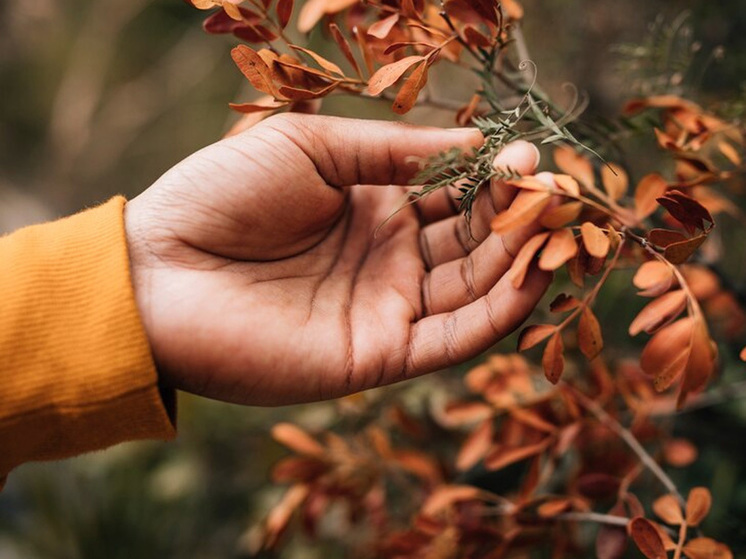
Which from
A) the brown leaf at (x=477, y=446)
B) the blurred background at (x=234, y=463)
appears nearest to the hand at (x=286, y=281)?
the brown leaf at (x=477, y=446)

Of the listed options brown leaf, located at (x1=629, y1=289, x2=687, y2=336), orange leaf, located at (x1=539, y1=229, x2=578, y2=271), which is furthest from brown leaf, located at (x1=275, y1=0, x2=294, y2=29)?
brown leaf, located at (x1=629, y1=289, x2=687, y2=336)

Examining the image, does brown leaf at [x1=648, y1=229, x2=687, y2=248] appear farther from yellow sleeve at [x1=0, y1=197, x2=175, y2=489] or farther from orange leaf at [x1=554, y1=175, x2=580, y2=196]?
yellow sleeve at [x1=0, y1=197, x2=175, y2=489]

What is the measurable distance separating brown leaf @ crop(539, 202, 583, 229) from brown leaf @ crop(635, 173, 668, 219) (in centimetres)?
17

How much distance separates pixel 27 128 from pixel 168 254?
3347 millimetres

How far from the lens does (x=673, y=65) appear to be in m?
0.86

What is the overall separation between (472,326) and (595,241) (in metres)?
0.20

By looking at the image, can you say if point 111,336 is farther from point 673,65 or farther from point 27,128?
point 27,128

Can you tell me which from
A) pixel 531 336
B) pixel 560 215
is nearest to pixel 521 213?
pixel 560 215

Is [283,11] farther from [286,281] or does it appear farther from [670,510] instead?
[670,510]

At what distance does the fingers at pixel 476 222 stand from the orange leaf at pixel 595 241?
103 mm

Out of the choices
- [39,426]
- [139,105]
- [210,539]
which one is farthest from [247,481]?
[139,105]

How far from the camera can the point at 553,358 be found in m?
0.68

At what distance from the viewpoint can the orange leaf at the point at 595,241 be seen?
0.60 m

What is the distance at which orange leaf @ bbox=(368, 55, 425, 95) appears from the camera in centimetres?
66
